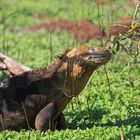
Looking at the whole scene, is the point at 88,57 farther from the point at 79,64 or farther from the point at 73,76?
the point at 73,76

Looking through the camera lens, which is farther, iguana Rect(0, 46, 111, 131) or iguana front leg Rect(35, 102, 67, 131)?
iguana Rect(0, 46, 111, 131)

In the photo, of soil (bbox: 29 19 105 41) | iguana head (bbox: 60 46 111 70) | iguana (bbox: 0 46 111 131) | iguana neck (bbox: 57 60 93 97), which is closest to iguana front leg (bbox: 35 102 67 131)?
iguana (bbox: 0 46 111 131)

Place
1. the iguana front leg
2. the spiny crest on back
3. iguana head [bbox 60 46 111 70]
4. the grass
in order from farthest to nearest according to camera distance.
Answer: the spiny crest on back < iguana head [bbox 60 46 111 70] < the iguana front leg < the grass

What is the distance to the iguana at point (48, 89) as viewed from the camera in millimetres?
8789

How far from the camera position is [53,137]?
26.5 feet

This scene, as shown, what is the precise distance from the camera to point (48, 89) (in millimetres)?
8812

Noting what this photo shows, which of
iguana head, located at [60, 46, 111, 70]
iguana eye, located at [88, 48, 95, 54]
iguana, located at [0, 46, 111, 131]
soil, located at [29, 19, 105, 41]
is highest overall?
soil, located at [29, 19, 105, 41]

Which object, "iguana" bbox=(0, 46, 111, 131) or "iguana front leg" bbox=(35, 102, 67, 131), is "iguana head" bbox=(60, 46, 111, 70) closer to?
"iguana" bbox=(0, 46, 111, 131)

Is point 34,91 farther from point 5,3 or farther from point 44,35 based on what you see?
point 5,3

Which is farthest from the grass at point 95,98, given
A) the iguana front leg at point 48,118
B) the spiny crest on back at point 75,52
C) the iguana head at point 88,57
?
the spiny crest on back at point 75,52

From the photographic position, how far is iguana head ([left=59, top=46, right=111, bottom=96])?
8.77 meters

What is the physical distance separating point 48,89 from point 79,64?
490 millimetres

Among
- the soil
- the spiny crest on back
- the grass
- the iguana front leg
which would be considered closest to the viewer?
the grass

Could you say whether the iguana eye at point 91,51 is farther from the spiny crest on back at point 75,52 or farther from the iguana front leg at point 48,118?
the iguana front leg at point 48,118
